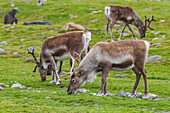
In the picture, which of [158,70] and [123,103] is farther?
[158,70]

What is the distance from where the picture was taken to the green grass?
9.96 metres

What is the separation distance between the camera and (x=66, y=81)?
53.0 feet

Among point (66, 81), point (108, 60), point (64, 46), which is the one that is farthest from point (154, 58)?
point (108, 60)

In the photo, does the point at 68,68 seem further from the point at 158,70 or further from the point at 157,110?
the point at 157,110

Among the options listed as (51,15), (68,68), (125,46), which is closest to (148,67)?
(68,68)

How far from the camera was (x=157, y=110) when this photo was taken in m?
9.47

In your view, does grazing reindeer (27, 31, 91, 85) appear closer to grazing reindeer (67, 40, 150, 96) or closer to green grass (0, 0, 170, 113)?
green grass (0, 0, 170, 113)

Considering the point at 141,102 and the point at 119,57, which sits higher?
the point at 119,57

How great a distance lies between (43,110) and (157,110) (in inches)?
141

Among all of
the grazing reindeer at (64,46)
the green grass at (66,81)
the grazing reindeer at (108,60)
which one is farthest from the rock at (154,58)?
the grazing reindeer at (108,60)

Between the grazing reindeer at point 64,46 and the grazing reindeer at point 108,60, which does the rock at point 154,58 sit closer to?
the grazing reindeer at point 64,46

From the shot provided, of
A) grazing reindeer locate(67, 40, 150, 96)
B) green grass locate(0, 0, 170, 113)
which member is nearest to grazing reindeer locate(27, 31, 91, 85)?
green grass locate(0, 0, 170, 113)

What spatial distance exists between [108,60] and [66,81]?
5033 millimetres

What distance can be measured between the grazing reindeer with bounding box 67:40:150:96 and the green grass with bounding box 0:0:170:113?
777 millimetres
